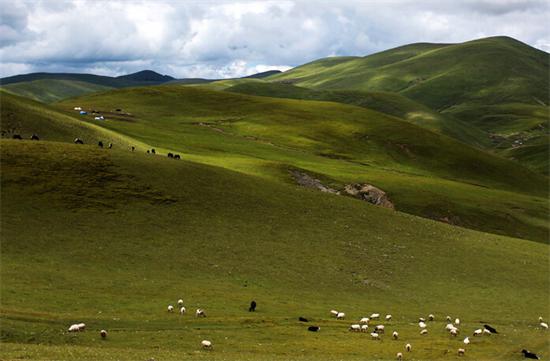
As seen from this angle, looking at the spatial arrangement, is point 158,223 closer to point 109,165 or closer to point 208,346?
point 109,165

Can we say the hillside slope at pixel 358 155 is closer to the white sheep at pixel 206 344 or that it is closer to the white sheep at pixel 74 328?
the white sheep at pixel 206 344

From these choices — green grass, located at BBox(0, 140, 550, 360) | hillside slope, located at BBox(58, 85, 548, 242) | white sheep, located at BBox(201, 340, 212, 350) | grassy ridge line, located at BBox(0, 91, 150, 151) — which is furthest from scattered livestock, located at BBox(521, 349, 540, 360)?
grassy ridge line, located at BBox(0, 91, 150, 151)

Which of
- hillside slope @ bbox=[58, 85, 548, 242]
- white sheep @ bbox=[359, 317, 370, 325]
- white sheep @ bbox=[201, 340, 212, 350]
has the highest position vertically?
hillside slope @ bbox=[58, 85, 548, 242]

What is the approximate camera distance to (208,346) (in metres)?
36.1

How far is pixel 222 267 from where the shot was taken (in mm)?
56250

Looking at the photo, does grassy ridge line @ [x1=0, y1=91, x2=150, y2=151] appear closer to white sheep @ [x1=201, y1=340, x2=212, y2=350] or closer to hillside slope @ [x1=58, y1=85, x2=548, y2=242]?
hillside slope @ [x1=58, y1=85, x2=548, y2=242]

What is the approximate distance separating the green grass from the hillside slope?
26.3m

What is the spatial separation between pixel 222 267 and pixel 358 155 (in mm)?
103497

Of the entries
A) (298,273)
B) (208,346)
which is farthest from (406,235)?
(208,346)

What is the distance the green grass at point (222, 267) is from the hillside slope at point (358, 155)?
1034 inches

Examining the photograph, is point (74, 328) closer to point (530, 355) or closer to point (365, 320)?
point (365, 320)

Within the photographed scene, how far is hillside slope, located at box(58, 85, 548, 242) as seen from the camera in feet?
349

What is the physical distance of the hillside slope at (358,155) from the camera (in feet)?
349

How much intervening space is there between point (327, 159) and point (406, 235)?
69658 mm
